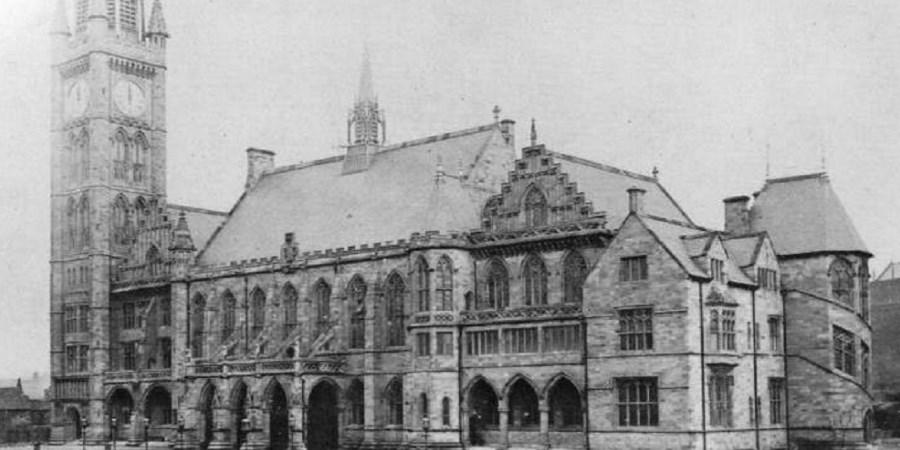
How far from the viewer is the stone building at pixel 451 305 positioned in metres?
57.6

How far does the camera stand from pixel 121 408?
85.8 metres

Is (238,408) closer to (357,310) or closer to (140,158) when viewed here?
(357,310)

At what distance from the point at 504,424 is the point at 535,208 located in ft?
37.4

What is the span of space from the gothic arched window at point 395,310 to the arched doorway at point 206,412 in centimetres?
1268

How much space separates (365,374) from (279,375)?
16.0 ft

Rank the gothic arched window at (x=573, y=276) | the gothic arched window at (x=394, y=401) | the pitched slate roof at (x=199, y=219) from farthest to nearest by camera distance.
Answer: the pitched slate roof at (x=199, y=219)
the gothic arched window at (x=394, y=401)
the gothic arched window at (x=573, y=276)

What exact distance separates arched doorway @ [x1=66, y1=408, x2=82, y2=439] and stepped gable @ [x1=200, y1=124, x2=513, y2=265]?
1590cm

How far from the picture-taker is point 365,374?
68.9 meters

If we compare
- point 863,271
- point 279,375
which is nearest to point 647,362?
point 863,271

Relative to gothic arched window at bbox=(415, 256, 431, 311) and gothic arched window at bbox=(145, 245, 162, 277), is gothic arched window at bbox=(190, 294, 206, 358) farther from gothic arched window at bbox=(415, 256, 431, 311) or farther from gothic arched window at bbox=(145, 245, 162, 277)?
gothic arched window at bbox=(415, 256, 431, 311)

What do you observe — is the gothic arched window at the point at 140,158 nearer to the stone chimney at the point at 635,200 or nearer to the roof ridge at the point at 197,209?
the roof ridge at the point at 197,209

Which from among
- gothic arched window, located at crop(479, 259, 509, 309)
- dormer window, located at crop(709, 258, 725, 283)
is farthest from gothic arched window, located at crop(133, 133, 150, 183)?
dormer window, located at crop(709, 258, 725, 283)

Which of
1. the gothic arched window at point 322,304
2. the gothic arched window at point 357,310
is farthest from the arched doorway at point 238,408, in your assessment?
the gothic arched window at point 357,310

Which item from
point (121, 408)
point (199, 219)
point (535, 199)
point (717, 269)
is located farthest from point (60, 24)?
point (717, 269)
